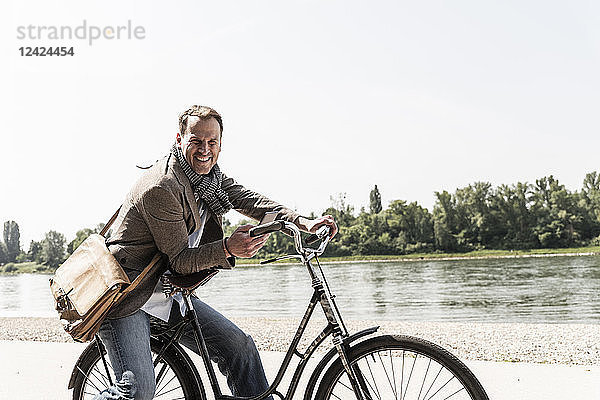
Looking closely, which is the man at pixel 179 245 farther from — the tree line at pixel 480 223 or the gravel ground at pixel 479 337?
the tree line at pixel 480 223

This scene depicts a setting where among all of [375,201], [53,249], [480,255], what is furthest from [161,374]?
[375,201]

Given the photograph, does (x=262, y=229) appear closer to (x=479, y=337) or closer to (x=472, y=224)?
(x=479, y=337)

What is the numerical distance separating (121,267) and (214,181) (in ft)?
1.38

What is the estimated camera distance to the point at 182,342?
2.46m

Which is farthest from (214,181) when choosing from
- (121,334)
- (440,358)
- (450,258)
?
(450,258)

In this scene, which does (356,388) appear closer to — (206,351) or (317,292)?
(317,292)

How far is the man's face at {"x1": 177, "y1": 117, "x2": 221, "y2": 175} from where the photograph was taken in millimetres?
2154

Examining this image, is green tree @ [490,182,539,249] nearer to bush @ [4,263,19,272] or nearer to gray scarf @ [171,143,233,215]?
bush @ [4,263,19,272]

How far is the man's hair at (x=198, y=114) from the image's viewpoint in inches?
85.3

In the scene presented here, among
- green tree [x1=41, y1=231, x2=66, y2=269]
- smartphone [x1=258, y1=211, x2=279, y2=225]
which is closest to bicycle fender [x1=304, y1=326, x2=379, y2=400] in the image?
smartphone [x1=258, y1=211, x2=279, y2=225]

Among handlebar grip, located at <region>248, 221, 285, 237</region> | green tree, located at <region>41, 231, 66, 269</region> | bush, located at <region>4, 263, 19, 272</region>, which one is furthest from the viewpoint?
bush, located at <region>4, 263, 19, 272</region>

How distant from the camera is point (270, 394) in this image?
230cm

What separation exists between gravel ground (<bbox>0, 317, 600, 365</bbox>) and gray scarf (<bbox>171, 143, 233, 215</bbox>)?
3.83m

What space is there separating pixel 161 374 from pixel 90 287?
1.60 ft
